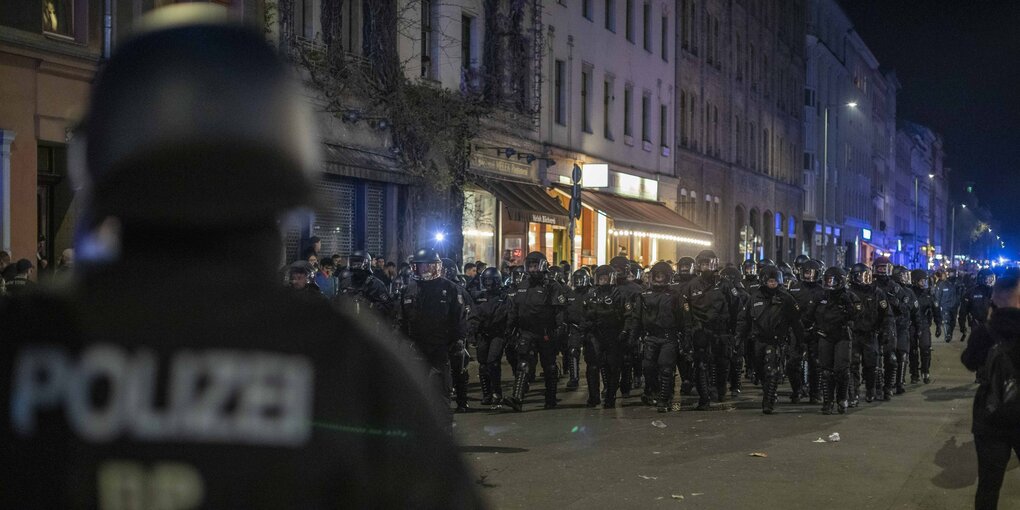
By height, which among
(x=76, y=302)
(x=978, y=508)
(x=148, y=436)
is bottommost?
(x=978, y=508)

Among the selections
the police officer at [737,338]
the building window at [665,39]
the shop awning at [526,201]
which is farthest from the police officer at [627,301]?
the building window at [665,39]

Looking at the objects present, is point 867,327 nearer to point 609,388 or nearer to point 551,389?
point 609,388

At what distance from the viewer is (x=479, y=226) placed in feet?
100

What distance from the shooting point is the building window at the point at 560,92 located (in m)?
35.4

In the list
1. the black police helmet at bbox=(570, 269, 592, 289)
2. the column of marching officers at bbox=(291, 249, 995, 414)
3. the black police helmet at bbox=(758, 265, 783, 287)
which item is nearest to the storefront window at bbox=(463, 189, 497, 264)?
the black police helmet at bbox=(570, 269, 592, 289)

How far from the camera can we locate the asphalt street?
9438 mm

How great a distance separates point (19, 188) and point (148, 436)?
17350mm

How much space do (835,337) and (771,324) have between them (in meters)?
0.81

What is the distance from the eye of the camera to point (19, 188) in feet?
57.5

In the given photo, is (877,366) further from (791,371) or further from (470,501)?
(470,501)

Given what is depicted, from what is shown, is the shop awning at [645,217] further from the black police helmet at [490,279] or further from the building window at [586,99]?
the black police helmet at [490,279]

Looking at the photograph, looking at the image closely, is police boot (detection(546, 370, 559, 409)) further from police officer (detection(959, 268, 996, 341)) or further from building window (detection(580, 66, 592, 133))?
building window (detection(580, 66, 592, 133))

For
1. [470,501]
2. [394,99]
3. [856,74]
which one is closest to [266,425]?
[470,501]

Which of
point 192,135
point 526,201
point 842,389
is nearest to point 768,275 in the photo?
point 842,389
